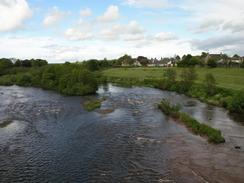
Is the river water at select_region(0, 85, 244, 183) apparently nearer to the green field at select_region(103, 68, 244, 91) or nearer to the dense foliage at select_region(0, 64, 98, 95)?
the green field at select_region(103, 68, 244, 91)

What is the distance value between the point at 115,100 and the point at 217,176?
36.4 meters

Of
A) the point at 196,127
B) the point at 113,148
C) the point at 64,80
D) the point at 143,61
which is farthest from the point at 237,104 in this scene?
the point at 143,61

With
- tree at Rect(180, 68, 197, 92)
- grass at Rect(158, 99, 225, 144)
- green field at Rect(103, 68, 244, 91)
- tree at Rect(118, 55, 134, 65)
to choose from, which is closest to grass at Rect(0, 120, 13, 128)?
grass at Rect(158, 99, 225, 144)

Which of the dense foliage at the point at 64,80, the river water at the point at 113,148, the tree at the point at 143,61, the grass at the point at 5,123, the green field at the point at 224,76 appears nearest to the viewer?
the river water at the point at 113,148

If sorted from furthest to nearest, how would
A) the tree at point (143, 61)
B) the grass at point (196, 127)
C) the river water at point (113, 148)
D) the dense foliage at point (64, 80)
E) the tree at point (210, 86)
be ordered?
A: the tree at point (143, 61) < the dense foliage at point (64, 80) < the tree at point (210, 86) < the grass at point (196, 127) < the river water at point (113, 148)

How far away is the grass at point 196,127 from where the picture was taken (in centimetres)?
3016

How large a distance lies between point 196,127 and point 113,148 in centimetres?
1161

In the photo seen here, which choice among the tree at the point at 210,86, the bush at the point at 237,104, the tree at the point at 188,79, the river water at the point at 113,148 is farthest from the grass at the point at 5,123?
the tree at the point at 188,79

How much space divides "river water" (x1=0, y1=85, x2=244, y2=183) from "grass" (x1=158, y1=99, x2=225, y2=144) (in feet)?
3.12

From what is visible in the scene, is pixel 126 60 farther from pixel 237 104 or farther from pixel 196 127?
pixel 196 127

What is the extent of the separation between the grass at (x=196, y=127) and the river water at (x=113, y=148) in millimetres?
951

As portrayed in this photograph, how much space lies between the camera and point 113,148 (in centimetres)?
2800

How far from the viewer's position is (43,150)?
2742 centimetres

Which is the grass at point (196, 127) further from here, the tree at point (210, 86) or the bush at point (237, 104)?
the tree at point (210, 86)
